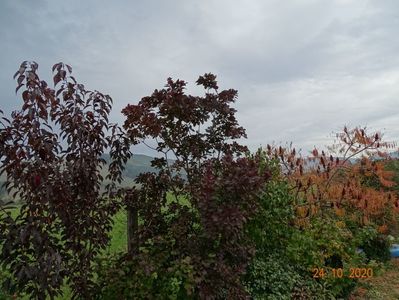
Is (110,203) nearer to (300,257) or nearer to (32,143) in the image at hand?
(32,143)

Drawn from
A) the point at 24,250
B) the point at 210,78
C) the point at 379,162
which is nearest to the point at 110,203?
the point at 24,250

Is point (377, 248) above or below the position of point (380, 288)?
above
